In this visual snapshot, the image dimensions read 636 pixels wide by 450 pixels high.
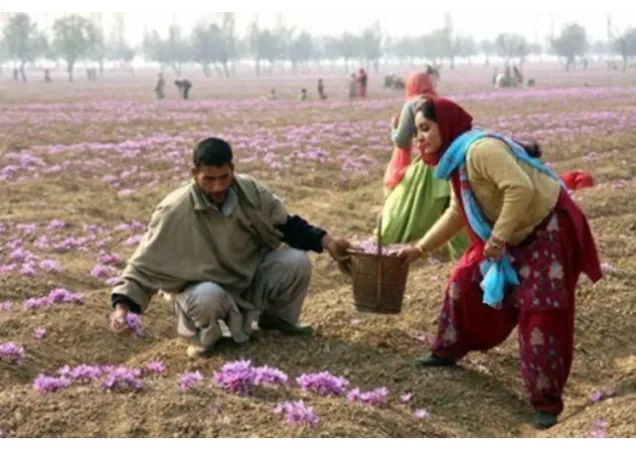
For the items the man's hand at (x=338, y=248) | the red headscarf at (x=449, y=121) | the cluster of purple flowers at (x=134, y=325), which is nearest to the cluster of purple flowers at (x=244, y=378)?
the man's hand at (x=338, y=248)

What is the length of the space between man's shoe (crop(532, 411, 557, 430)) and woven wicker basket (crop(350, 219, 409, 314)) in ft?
3.58

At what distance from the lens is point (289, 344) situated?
19.1ft

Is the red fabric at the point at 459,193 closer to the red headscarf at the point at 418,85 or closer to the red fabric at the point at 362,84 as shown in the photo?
the red headscarf at the point at 418,85

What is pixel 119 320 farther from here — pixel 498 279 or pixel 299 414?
pixel 498 279

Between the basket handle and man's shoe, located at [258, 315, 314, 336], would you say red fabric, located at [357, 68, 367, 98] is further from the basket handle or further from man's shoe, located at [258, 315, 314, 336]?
the basket handle

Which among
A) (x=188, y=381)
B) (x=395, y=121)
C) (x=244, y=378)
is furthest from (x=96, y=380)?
(x=395, y=121)

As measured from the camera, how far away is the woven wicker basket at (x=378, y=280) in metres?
5.32

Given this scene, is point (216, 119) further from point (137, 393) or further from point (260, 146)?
point (137, 393)

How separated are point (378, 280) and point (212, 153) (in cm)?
125

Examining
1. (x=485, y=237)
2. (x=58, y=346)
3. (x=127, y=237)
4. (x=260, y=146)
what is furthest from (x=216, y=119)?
(x=485, y=237)

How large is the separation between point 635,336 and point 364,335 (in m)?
2.03

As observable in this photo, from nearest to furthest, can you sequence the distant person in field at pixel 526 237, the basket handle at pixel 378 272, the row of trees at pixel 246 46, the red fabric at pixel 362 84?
the distant person in field at pixel 526 237 → the basket handle at pixel 378 272 → the red fabric at pixel 362 84 → the row of trees at pixel 246 46

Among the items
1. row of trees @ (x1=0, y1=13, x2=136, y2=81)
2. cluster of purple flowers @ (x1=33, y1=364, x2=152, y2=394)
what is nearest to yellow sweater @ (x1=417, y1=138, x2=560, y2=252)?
cluster of purple flowers @ (x1=33, y1=364, x2=152, y2=394)

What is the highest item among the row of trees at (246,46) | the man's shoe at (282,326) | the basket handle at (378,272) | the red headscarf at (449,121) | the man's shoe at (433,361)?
the row of trees at (246,46)
